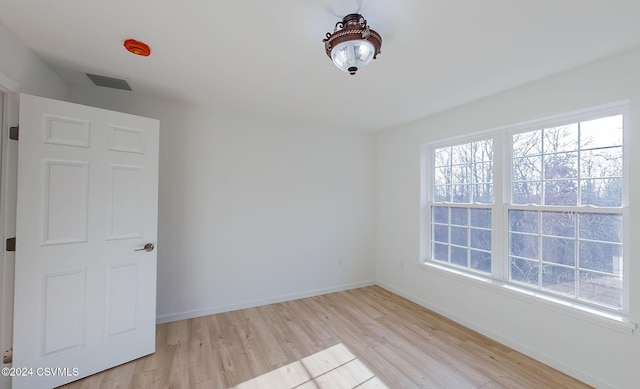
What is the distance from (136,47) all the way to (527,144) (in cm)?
341

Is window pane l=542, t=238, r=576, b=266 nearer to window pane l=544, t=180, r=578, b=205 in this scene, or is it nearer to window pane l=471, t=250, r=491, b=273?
window pane l=544, t=180, r=578, b=205

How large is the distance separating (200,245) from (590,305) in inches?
146

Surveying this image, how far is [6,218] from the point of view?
178 cm

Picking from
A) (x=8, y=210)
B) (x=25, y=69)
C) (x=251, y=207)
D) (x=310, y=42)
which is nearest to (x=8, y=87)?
(x=25, y=69)

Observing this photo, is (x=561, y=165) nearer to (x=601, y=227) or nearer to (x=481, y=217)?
(x=601, y=227)

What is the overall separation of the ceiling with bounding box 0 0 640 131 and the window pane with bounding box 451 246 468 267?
1.76 m

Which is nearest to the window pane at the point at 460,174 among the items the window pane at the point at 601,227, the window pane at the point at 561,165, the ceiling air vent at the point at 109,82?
the window pane at the point at 561,165

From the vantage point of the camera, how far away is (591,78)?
2006 millimetres

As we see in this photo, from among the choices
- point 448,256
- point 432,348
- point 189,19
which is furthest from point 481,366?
point 189,19

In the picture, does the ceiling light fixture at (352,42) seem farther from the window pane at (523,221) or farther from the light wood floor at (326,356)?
the light wood floor at (326,356)

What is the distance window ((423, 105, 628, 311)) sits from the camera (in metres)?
2.02

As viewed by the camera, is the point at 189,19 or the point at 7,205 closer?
the point at 189,19

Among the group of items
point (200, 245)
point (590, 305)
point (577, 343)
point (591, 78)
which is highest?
point (591, 78)

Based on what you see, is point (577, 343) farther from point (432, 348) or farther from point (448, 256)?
Answer: point (448, 256)
